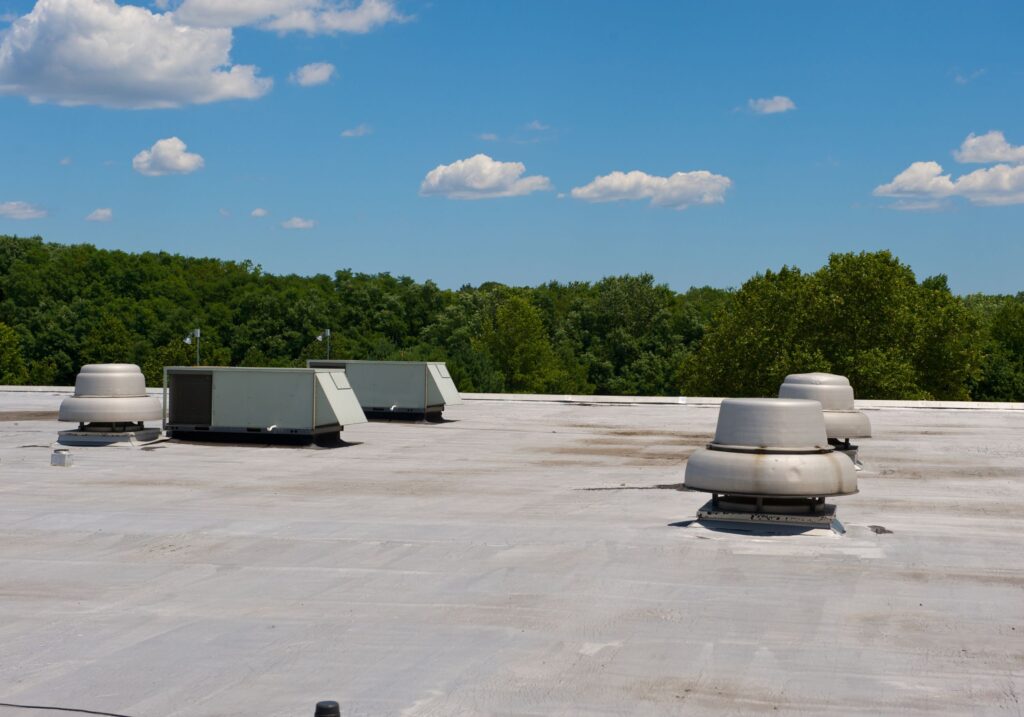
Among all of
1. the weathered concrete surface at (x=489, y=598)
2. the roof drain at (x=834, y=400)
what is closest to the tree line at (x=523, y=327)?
the roof drain at (x=834, y=400)

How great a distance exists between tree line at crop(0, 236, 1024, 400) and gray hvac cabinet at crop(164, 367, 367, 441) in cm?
6641

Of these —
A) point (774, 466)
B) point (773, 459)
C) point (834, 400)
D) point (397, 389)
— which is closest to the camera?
point (774, 466)

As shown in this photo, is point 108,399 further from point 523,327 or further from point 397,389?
point 523,327

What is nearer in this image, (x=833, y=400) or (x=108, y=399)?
(x=833, y=400)

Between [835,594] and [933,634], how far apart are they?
1864mm

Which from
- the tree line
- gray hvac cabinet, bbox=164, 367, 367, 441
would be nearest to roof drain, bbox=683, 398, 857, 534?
gray hvac cabinet, bbox=164, 367, 367, 441

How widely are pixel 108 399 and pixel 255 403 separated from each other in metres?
3.97

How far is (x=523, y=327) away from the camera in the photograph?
137 m

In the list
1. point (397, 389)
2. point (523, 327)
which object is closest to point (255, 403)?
point (397, 389)

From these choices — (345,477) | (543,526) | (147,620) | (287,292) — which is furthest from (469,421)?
(287,292)

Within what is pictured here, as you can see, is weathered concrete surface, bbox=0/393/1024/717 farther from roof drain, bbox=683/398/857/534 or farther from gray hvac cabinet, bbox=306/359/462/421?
gray hvac cabinet, bbox=306/359/462/421

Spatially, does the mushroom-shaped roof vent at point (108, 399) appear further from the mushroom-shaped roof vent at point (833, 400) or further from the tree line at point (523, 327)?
the tree line at point (523, 327)

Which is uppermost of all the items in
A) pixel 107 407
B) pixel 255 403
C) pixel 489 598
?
pixel 255 403

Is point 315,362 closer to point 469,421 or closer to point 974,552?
point 469,421
